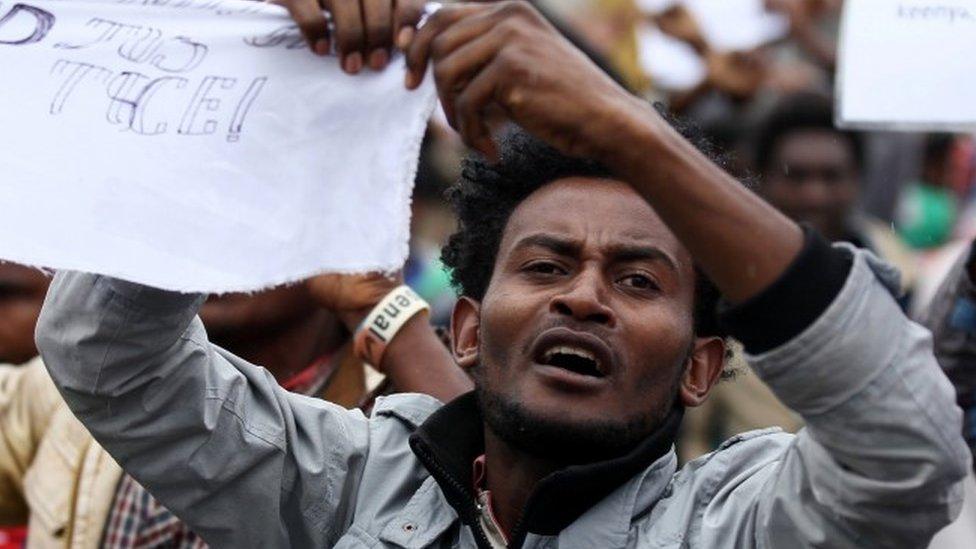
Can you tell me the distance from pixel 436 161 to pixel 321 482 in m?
5.66

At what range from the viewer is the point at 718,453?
321 cm

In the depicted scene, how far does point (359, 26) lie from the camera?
118 inches

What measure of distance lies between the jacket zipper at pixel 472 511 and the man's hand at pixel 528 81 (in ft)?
2.32

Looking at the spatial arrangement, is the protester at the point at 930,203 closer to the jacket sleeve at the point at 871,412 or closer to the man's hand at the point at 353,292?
the man's hand at the point at 353,292

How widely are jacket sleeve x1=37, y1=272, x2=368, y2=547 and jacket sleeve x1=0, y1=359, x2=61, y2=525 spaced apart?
130 cm

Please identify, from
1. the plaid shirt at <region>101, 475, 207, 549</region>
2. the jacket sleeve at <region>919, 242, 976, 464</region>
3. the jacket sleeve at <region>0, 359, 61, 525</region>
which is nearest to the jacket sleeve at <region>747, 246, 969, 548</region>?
the jacket sleeve at <region>919, 242, 976, 464</region>

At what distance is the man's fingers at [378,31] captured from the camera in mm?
2973

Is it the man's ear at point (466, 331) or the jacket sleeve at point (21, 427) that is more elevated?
the man's ear at point (466, 331)

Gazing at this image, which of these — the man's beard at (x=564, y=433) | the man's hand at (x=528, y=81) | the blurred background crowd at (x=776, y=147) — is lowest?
the blurred background crowd at (x=776, y=147)

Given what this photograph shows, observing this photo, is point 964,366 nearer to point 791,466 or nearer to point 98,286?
point 791,466

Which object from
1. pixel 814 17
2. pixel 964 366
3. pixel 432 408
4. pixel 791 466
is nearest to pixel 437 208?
pixel 814 17

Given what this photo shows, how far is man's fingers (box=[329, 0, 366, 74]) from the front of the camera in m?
2.98

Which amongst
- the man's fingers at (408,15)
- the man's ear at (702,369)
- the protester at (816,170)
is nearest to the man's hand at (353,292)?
the man's ear at (702,369)

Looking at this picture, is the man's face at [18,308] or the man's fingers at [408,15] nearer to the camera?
the man's fingers at [408,15]
